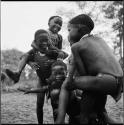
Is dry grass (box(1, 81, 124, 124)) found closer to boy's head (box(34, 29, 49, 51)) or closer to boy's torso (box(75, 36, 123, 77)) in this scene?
boy's head (box(34, 29, 49, 51))

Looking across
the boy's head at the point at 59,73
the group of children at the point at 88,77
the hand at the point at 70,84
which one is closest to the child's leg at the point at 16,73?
the boy's head at the point at 59,73

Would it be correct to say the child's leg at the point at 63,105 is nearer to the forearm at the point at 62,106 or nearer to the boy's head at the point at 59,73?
the forearm at the point at 62,106

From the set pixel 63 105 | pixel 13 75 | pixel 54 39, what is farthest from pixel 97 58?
pixel 54 39

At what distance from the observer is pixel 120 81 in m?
3.49

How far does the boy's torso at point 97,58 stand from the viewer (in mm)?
3424

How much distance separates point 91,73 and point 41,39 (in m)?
1.67

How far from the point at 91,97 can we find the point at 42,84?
183 cm

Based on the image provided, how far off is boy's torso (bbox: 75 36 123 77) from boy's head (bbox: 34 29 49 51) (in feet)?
4.55

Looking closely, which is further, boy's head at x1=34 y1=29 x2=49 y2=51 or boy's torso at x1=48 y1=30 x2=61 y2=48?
boy's torso at x1=48 y1=30 x2=61 y2=48

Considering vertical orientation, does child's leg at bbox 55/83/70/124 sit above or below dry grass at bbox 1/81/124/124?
above

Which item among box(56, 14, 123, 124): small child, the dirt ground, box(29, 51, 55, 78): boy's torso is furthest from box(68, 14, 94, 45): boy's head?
the dirt ground

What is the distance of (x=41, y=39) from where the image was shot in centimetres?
494

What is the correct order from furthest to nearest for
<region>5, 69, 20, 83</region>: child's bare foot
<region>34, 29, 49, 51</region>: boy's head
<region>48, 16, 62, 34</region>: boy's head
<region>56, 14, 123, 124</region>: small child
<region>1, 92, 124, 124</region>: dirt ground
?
<region>1, 92, 124, 124</region>: dirt ground → <region>48, 16, 62, 34</region>: boy's head → <region>34, 29, 49, 51</region>: boy's head → <region>5, 69, 20, 83</region>: child's bare foot → <region>56, 14, 123, 124</region>: small child

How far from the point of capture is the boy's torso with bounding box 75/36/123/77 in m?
3.42
